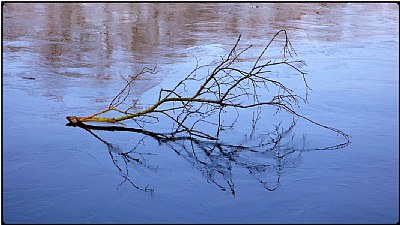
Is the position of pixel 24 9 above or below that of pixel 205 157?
above

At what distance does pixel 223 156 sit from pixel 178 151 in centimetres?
34

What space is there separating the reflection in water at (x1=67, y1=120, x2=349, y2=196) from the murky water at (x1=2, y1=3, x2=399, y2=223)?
14 mm

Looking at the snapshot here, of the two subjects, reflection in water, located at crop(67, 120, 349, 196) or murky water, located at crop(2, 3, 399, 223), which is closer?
murky water, located at crop(2, 3, 399, 223)

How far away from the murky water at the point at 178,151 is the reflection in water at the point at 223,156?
14mm

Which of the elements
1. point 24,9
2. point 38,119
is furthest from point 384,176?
point 24,9

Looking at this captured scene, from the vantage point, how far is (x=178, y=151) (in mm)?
4570

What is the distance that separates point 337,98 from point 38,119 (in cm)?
278

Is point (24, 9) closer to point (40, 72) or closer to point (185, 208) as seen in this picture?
point (40, 72)

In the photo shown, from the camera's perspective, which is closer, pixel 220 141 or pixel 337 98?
pixel 220 141

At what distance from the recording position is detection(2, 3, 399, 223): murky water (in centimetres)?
362

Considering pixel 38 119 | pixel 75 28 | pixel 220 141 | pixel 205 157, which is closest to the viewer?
pixel 205 157

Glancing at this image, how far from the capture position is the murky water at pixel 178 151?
3.62 metres

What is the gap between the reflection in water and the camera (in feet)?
13.5

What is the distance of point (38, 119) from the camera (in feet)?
16.9
